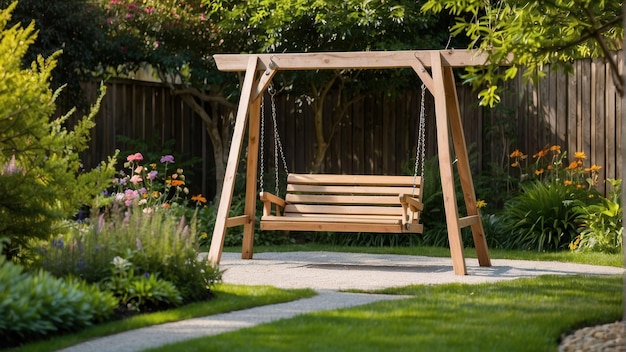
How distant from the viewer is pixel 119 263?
632 cm

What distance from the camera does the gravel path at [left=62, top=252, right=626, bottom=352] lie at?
534 cm

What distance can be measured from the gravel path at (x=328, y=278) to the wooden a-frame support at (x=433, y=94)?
13.8 inches

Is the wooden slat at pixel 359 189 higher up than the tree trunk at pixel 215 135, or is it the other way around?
the tree trunk at pixel 215 135

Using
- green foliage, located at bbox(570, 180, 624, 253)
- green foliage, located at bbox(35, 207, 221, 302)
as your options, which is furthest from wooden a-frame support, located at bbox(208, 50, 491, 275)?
green foliage, located at bbox(35, 207, 221, 302)

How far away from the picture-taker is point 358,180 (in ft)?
33.7

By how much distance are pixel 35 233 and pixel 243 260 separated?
355 centimetres

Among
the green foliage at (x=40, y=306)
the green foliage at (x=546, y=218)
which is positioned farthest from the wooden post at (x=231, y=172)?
the green foliage at (x=546, y=218)

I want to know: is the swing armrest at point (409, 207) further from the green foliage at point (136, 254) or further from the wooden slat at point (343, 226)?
the green foliage at point (136, 254)

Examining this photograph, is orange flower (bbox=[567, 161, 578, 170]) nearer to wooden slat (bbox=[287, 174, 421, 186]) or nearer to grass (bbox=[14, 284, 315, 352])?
wooden slat (bbox=[287, 174, 421, 186])

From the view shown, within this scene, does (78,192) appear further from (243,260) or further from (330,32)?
(330,32)

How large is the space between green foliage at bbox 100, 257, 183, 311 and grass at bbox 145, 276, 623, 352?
92 centimetres

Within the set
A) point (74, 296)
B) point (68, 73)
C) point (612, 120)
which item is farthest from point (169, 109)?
point (74, 296)

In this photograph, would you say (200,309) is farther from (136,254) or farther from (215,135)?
(215,135)

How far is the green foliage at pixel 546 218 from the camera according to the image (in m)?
11.2
